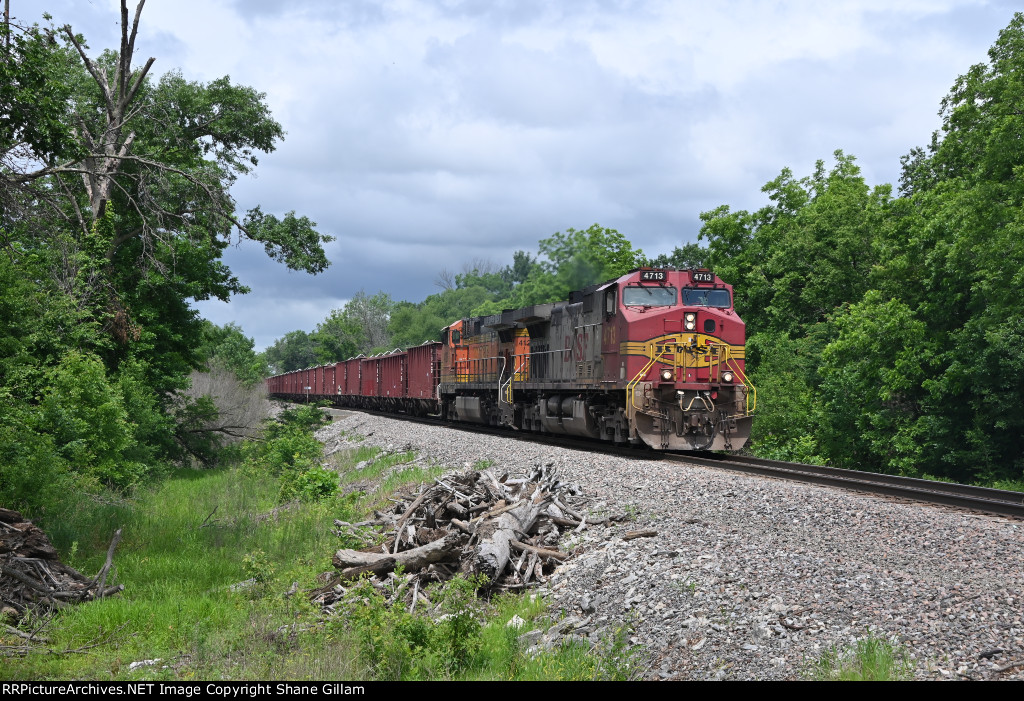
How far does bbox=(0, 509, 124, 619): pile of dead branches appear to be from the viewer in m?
10.6

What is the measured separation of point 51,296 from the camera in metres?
20.2

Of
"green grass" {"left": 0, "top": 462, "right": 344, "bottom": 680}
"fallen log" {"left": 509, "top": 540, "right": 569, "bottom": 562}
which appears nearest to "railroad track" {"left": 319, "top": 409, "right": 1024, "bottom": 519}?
"fallen log" {"left": 509, "top": 540, "right": 569, "bottom": 562}

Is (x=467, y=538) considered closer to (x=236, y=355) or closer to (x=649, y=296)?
(x=649, y=296)

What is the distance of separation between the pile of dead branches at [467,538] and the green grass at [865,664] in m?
4.33

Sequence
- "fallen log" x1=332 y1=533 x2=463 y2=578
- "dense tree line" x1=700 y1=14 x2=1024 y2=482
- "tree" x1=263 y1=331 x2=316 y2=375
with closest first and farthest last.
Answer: "fallen log" x1=332 y1=533 x2=463 y2=578, "dense tree line" x1=700 y1=14 x2=1024 y2=482, "tree" x1=263 y1=331 x2=316 y2=375

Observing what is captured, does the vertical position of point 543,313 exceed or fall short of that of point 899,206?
it falls short

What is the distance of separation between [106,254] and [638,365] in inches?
600

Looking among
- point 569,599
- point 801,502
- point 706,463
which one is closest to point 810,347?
point 706,463

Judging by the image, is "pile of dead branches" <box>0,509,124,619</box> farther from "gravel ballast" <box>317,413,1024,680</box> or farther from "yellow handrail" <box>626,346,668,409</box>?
"yellow handrail" <box>626,346,668,409</box>

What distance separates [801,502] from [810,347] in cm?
3121

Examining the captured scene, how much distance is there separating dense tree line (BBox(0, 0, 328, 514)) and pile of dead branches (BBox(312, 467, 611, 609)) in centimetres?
726

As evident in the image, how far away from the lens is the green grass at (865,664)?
5.70 m
